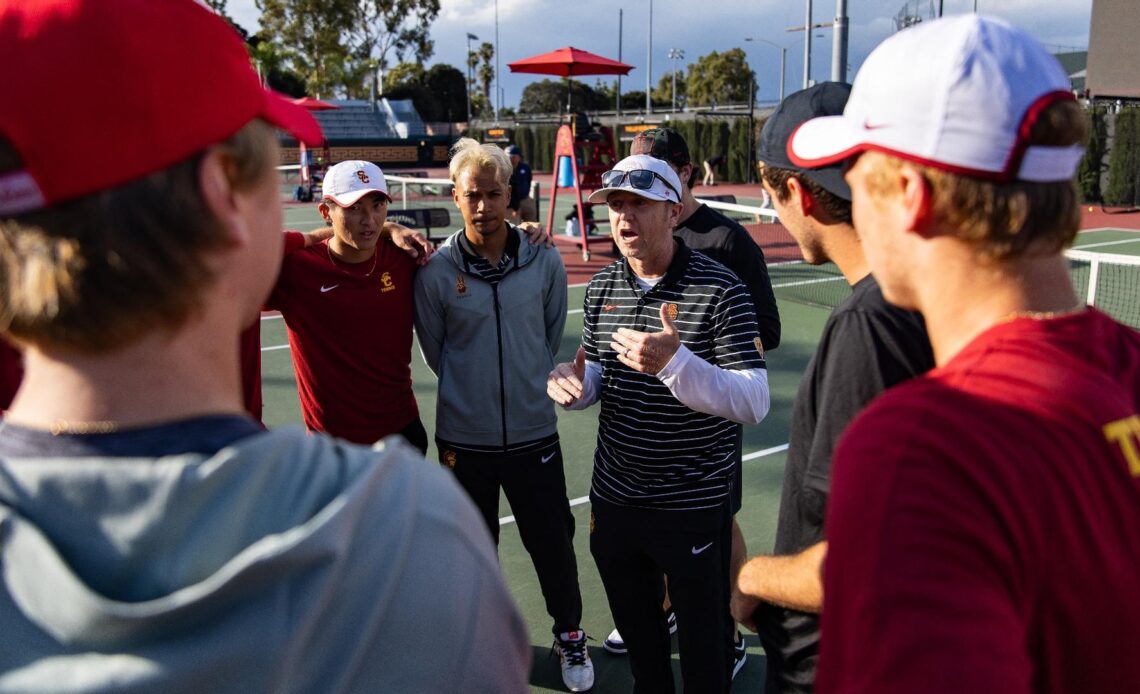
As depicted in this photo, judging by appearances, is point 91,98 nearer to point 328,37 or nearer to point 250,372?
point 250,372

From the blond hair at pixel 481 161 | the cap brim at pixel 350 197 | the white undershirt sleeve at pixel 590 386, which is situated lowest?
the white undershirt sleeve at pixel 590 386

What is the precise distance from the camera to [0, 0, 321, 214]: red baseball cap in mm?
888

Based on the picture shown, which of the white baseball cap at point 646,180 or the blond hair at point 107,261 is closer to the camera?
the blond hair at point 107,261

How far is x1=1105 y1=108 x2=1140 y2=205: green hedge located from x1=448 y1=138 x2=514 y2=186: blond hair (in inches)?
1024

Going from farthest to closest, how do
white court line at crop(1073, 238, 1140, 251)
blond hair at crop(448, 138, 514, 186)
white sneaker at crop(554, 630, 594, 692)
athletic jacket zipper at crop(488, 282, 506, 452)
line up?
white court line at crop(1073, 238, 1140, 251) < blond hair at crop(448, 138, 514, 186) < athletic jacket zipper at crop(488, 282, 506, 452) < white sneaker at crop(554, 630, 594, 692)

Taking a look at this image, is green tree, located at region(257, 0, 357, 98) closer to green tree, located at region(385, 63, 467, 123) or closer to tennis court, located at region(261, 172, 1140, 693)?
green tree, located at region(385, 63, 467, 123)

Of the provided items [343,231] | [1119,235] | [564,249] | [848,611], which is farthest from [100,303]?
[1119,235]

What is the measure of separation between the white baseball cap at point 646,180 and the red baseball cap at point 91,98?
256 centimetres

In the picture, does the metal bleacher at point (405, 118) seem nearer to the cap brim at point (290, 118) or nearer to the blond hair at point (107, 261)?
the cap brim at point (290, 118)

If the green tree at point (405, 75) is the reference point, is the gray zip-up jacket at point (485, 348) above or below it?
below

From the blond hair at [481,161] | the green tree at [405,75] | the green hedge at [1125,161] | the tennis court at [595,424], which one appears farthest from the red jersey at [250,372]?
the green tree at [405,75]

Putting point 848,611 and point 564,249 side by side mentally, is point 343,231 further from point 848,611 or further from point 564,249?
point 564,249

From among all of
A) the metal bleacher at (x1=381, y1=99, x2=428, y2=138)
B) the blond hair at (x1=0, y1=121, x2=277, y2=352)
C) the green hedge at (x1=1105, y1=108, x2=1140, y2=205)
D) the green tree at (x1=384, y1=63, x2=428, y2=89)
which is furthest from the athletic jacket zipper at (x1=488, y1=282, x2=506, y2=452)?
the green tree at (x1=384, y1=63, x2=428, y2=89)

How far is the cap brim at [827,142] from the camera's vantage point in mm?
1352
